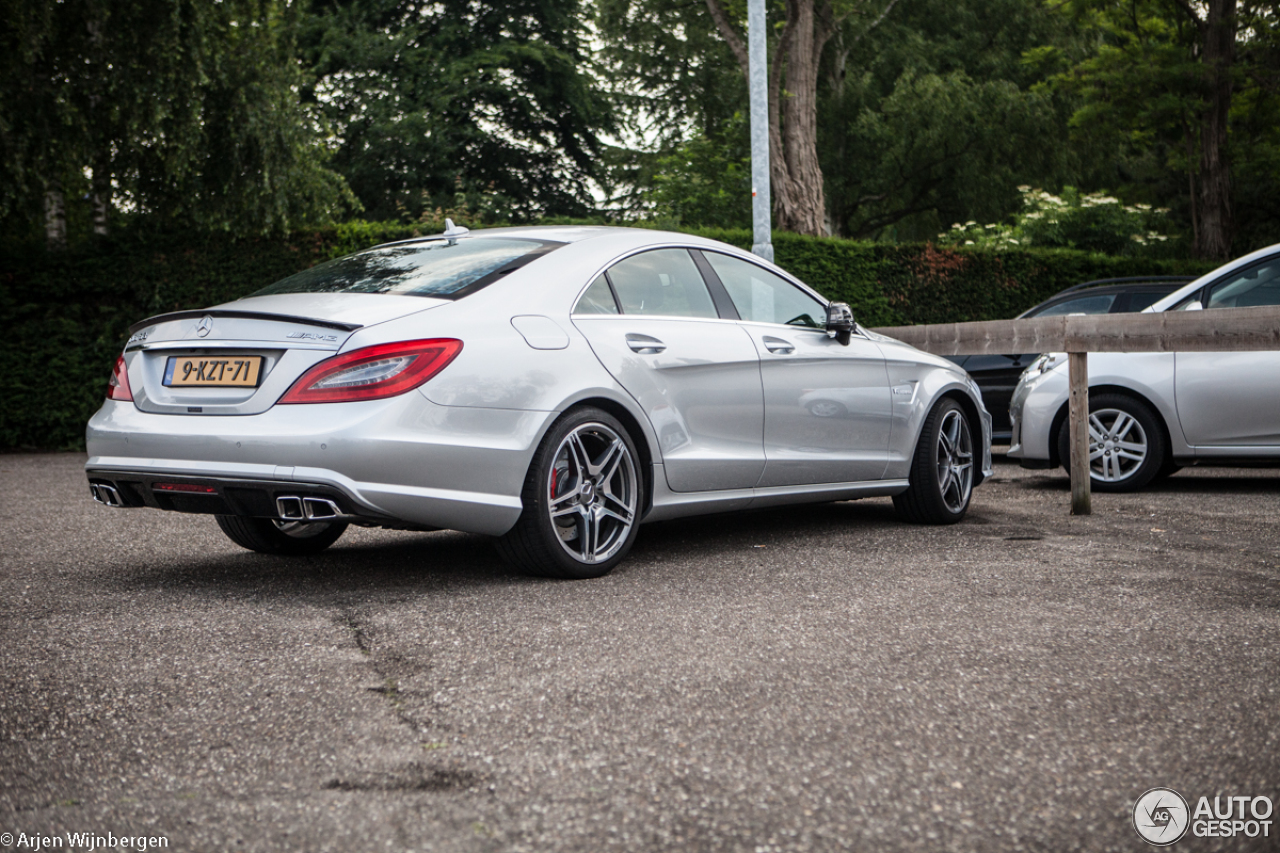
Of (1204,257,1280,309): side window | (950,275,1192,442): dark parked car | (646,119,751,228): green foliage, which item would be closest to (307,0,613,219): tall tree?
(646,119,751,228): green foliage

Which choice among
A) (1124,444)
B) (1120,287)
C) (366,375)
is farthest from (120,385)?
(1120,287)

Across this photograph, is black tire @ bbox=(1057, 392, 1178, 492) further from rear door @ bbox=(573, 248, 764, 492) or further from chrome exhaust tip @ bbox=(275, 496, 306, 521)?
chrome exhaust tip @ bbox=(275, 496, 306, 521)

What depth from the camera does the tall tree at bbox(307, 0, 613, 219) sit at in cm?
2856

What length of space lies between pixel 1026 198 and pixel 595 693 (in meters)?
25.4

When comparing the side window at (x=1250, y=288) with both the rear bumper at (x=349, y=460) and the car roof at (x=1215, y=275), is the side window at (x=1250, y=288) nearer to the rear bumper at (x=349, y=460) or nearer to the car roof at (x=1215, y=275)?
the car roof at (x=1215, y=275)

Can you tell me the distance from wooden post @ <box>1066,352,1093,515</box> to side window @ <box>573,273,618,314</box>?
10.3ft

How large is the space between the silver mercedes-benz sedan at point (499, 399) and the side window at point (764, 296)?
1 cm

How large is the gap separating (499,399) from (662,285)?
1345 millimetres

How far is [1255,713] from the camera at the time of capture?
3068 mm

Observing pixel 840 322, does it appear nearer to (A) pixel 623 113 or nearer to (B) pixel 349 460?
(B) pixel 349 460

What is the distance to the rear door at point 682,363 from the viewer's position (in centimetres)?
511

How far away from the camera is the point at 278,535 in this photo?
568 centimetres

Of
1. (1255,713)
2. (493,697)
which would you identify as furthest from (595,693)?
(1255,713)

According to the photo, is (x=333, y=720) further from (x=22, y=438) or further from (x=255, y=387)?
(x=22, y=438)
